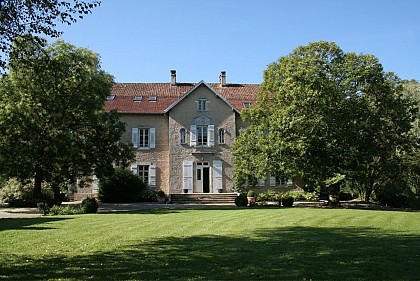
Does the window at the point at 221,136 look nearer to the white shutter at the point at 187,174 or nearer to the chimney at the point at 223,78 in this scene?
the white shutter at the point at 187,174

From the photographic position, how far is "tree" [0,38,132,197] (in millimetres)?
22281

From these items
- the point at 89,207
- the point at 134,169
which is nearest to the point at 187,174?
the point at 134,169

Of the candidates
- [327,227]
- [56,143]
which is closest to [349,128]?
[327,227]

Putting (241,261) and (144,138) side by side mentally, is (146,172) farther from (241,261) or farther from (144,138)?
(241,261)

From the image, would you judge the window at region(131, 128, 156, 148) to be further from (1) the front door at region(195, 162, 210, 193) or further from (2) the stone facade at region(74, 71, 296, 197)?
(1) the front door at region(195, 162, 210, 193)

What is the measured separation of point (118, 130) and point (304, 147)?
10.4m

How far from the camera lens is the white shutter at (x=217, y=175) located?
3281 cm

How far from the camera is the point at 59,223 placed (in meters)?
14.2

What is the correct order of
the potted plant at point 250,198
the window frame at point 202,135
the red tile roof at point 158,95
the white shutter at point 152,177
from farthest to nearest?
the red tile roof at point 158,95 < the window frame at point 202,135 < the white shutter at point 152,177 < the potted plant at point 250,198

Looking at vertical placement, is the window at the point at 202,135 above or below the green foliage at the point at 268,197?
above

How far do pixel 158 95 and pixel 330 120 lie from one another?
16.1 metres

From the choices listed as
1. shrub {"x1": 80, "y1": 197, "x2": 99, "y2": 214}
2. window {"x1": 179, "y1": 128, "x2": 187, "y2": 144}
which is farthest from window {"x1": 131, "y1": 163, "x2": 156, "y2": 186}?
shrub {"x1": 80, "y1": 197, "x2": 99, "y2": 214}

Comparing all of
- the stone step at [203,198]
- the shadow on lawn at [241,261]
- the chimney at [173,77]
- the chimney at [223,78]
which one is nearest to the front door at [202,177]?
the stone step at [203,198]

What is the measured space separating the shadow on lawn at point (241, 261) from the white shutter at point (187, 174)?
22056 mm
